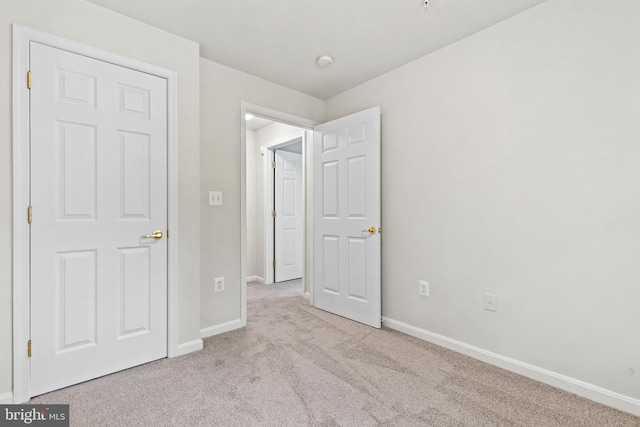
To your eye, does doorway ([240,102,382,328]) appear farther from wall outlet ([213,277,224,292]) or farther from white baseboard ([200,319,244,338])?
wall outlet ([213,277,224,292])

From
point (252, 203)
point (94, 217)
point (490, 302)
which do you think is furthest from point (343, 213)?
point (252, 203)

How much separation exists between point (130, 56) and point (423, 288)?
2.81 metres

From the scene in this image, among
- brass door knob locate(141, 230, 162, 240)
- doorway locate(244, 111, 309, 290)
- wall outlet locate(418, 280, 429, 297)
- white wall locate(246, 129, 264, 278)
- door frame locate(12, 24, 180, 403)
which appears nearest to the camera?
door frame locate(12, 24, 180, 403)

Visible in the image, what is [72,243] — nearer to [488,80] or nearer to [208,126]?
[208,126]

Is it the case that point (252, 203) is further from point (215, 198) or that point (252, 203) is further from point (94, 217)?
point (94, 217)

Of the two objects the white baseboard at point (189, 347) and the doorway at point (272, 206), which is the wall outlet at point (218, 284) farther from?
the doorway at point (272, 206)

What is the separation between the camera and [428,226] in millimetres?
2631

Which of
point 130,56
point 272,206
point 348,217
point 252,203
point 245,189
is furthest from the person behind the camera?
point 252,203

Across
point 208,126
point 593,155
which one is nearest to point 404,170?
point 593,155

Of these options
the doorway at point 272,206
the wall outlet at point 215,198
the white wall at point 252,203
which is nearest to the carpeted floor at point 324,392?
the wall outlet at point 215,198

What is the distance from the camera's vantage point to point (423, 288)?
2.66 meters

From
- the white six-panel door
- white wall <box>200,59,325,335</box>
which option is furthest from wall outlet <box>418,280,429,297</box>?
the white six-panel door

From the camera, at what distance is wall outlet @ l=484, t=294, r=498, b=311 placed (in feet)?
7.30

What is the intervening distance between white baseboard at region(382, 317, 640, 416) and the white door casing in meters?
2.59
